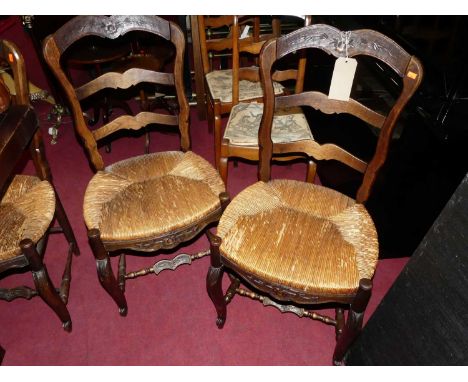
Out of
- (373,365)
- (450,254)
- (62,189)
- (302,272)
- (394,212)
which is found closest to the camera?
(450,254)

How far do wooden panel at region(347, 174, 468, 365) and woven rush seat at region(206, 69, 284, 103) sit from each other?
1.43 m

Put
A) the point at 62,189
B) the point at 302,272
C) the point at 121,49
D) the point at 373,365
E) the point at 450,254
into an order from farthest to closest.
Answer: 1. the point at 121,49
2. the point at 62,189
3. the point at 373,365
4. the point at 302,272
5. the point at 450,254

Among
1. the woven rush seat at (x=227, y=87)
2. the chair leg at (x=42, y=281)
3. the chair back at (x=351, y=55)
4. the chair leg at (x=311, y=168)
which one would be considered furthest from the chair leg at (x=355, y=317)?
the woven rush seat at (x=227, y=87)

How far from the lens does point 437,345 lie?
3.30 feet

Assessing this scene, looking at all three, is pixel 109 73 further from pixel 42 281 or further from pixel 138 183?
pixel 42 281

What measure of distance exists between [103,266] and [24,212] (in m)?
0.40

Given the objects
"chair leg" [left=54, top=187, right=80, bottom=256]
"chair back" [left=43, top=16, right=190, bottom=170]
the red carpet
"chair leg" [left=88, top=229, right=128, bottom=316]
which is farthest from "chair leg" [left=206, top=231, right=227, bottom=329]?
"chair leg" [left=54, top=187, right=80, bottom=256]

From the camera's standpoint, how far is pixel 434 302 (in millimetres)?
990

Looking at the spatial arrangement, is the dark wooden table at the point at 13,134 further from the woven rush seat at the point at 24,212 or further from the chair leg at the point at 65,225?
the chair leg at the point at 65,225

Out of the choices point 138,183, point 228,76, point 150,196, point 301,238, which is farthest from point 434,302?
point 228,76

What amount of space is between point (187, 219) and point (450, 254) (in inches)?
35.6

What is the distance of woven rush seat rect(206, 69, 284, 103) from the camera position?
7.19 ft
